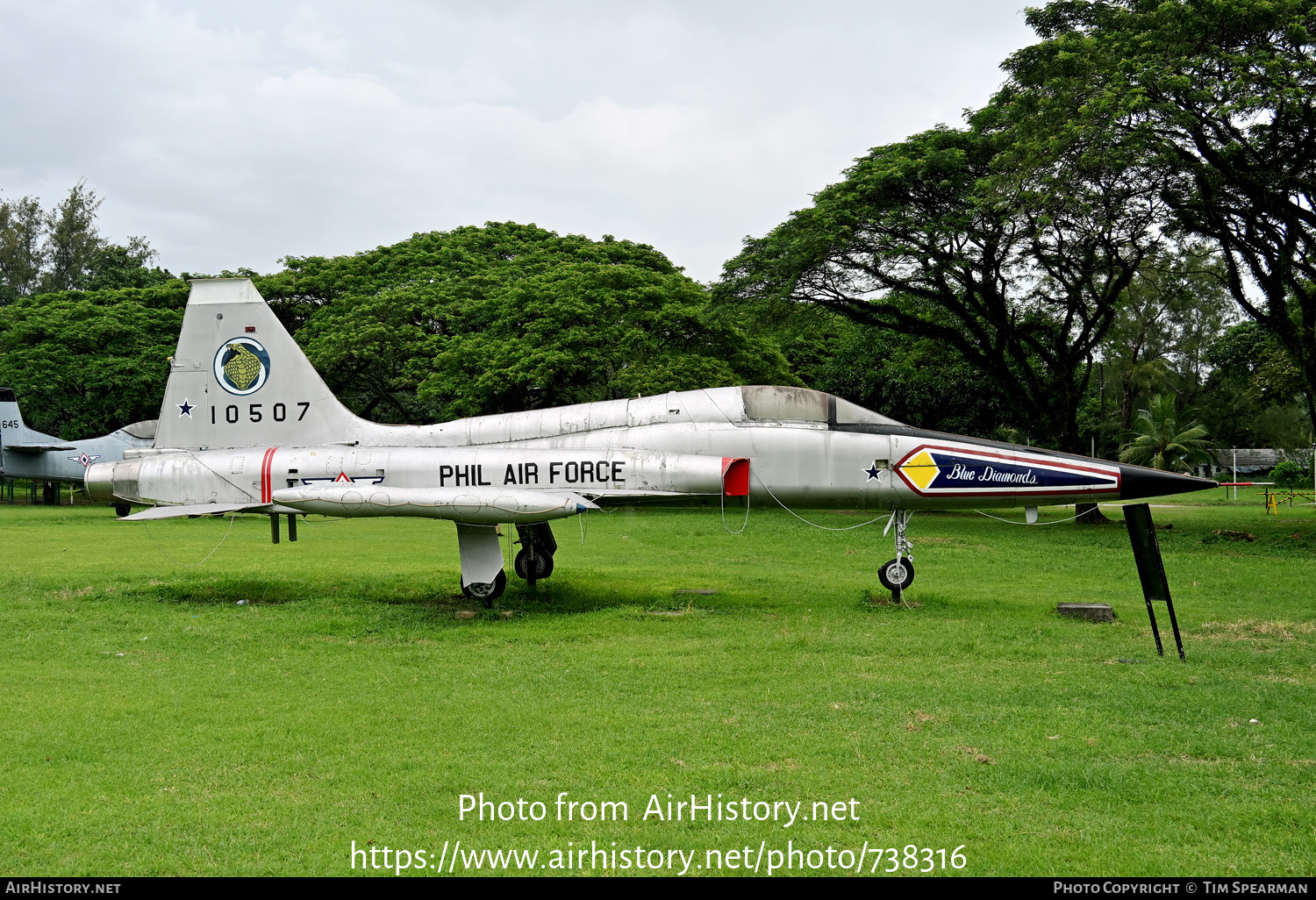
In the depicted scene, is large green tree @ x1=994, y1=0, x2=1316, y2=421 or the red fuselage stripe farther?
large green tree @ x1=994, y1=0, x2=1316, y2=421

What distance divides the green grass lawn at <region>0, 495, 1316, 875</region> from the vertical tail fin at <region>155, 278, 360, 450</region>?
2.43 meters

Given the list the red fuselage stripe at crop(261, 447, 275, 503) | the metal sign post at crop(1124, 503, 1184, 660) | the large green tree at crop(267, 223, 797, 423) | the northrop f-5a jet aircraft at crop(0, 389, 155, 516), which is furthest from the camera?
the northrop f-5a jet aircraft at crop(0, 389, 155, 516)

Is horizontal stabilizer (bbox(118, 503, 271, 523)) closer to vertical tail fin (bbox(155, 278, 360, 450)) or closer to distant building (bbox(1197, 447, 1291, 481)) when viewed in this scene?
vertical tail fin (bbox(155, 278, 360, 450))

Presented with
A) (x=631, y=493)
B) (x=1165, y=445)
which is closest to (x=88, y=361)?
(x=631, y=493)

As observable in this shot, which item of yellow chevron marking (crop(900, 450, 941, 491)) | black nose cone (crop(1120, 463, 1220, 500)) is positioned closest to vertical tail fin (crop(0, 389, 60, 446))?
yellow chevron marking (crop(900, 450, 941, 491))

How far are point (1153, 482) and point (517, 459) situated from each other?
823cm

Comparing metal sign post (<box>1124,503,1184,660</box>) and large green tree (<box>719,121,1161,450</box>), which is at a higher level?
large green tree (<box>719,121,1161,450</box>)

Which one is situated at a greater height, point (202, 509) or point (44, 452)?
point (44, 452)

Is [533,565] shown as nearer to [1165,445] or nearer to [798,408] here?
[798,408]

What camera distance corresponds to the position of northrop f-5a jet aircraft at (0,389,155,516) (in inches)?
1390

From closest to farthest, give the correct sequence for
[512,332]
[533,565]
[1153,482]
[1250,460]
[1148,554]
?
[1148,554], [1153,482], [533,565], [512,332], [1250,460]

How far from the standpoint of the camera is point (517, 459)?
12.5 m

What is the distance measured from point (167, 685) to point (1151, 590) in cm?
909

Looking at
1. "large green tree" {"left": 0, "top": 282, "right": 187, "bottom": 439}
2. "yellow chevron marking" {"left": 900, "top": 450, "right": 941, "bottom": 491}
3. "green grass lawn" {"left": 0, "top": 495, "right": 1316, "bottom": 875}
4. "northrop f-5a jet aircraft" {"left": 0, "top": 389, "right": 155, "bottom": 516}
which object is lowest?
"green grass lawn" {"left": 0, "top": 495, "right": 1316, "bottom": 875}
